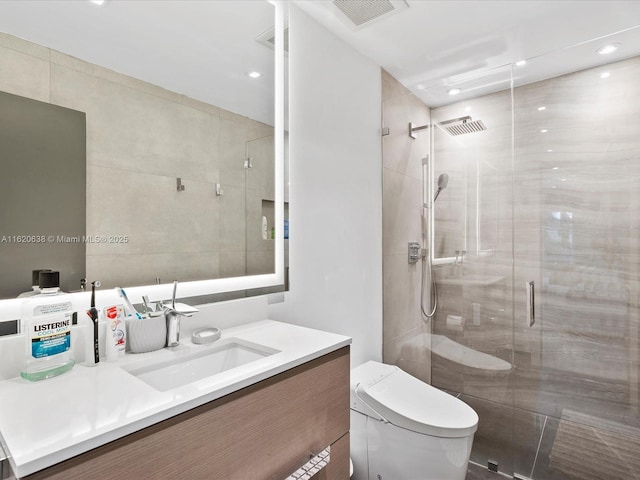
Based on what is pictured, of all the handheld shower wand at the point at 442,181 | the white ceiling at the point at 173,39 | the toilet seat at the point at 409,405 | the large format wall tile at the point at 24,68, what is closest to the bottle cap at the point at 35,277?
the large format wall tile at the point at 24,68

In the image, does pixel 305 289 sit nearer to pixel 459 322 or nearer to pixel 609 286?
pixel 459 322

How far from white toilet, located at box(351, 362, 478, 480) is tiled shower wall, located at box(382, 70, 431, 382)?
1.67ft

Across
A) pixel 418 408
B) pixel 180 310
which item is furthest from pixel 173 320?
pixel 418 408

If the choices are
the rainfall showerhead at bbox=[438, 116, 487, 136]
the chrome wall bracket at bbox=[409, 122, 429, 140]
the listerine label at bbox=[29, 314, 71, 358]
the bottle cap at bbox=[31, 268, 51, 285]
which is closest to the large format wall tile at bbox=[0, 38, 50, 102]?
the bottle cap at bbox=[31, 268, 51, 285]

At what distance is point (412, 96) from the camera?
2195mm

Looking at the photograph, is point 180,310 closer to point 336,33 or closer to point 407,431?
point 407,431

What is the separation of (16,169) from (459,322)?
2.11 metres

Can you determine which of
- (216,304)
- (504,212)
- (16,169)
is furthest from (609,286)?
(16,169)

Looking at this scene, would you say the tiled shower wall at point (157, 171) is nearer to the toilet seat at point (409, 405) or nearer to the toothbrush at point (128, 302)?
the toothbrush at point (128, 302)

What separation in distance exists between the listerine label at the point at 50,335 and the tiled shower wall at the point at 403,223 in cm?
162

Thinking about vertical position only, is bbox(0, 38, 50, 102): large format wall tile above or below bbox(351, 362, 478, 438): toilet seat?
above

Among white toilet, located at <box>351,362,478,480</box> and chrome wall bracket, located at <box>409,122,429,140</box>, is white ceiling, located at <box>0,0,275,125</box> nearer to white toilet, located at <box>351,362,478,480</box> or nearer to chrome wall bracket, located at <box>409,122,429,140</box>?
chrome wall bracket, located at <box>409,122,429,140</box>

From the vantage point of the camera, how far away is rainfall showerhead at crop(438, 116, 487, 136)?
2023 mm

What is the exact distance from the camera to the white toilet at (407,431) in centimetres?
132
